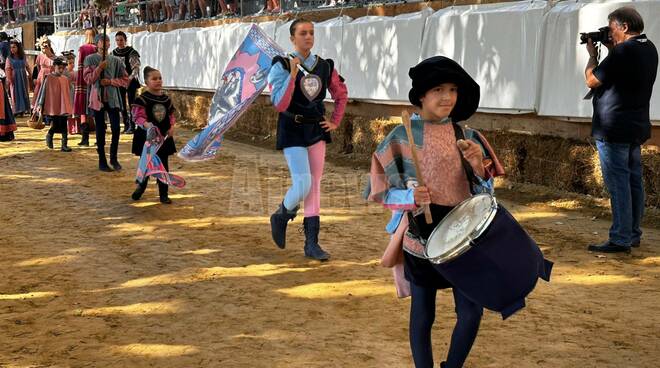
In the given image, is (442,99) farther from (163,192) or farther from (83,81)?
(83,81)

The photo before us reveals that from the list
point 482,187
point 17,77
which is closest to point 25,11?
point 17,77

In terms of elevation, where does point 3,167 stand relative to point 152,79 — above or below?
below

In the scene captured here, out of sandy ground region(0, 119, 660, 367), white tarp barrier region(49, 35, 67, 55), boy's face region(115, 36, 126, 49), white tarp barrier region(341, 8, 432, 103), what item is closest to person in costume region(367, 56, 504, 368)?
sandy ground region(0, 119, 660, 367)

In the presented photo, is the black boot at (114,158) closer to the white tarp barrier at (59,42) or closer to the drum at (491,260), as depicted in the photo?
the drum at (491,260)

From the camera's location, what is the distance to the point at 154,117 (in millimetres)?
9656

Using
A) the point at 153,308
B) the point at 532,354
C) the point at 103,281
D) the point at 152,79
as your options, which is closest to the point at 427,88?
the point at 532,354

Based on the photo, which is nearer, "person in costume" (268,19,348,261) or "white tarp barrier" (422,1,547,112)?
"person in costume" (268,19,348,261)

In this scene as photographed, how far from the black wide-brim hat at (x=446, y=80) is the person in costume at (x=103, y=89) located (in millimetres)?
8263

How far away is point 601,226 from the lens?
8469 mm

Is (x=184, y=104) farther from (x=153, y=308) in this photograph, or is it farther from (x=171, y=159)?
(x=153, y=308)

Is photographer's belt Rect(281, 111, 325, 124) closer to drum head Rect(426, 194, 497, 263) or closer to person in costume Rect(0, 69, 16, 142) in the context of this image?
drum head Rect(426, 194, 497, 263)

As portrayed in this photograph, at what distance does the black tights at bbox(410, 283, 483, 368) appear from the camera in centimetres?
391

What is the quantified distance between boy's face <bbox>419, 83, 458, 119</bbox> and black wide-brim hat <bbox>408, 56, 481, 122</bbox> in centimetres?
3

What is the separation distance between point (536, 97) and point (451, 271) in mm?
7059
